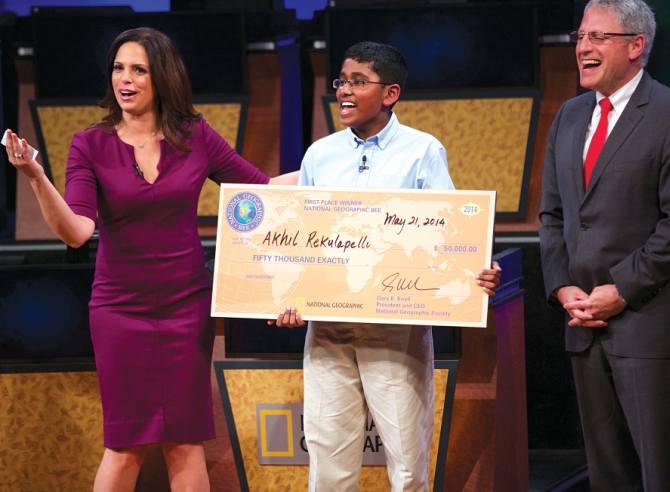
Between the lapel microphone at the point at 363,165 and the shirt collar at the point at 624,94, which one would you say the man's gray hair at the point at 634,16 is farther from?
the lapel microphone at the point at 363,165

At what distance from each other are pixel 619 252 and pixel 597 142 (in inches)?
11.9

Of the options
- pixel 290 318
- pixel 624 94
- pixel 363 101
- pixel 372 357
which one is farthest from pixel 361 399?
pixel 624 94

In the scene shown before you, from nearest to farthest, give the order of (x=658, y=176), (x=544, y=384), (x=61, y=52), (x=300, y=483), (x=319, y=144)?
(x=658, y=176) < (x=319, y=144) < (x=300, y=483) < (x=544, y=384) < (x=61, y=52)

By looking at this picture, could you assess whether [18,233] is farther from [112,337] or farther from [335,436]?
[335,436]

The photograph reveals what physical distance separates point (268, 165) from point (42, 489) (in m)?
1.86

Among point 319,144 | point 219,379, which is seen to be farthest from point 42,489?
point 319,144

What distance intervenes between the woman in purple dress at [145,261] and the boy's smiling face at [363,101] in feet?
1.51

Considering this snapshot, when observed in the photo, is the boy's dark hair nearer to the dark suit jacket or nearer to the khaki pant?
the dark suit jacket

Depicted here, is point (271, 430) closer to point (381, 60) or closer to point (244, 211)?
point (244, 211)

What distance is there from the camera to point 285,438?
3.56 m

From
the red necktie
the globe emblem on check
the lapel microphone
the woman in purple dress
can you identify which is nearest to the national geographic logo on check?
the woman in purple dress

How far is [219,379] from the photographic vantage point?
3.58 meters

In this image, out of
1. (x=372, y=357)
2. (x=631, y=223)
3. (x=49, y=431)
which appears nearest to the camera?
(x=631, y=223)

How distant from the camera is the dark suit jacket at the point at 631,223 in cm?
285
